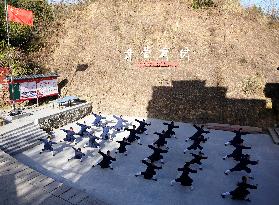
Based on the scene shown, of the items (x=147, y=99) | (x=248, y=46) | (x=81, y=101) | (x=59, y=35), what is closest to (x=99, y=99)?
(x=81, y=101)

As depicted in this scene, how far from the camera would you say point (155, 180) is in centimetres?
1245

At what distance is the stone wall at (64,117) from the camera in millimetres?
17984

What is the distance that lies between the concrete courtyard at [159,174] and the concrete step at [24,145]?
0.34 meters

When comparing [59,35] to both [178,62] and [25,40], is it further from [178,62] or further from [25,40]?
[178,62]

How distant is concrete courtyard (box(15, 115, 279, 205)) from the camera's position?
443 inches

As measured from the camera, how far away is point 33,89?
2094 cm

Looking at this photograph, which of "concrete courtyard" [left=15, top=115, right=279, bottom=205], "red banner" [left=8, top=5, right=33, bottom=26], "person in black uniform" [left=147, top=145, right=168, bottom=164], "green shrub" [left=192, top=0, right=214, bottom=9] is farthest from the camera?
"green shrub" [left=192, top=0, right=214, bottom=9]

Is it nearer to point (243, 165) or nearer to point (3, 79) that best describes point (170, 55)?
point (3, 79)

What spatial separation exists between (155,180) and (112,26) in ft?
72.4

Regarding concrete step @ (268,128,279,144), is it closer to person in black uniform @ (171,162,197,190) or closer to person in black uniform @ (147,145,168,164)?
person in black uniform @ (147,145,168,164)

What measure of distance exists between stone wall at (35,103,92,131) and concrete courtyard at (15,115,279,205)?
1344mm


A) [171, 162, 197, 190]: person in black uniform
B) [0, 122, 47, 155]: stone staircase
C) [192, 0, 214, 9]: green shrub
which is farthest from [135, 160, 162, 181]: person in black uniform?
[192, 0, 214, 9]: green shrub

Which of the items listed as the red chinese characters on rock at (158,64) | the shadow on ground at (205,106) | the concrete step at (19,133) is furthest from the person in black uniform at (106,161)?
the red chinese characters on rock at (158,64)

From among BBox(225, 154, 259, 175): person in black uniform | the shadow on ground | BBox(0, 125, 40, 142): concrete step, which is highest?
the shadow on ground
